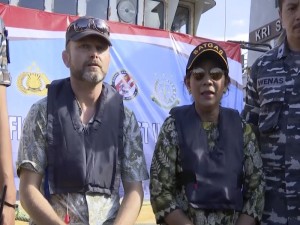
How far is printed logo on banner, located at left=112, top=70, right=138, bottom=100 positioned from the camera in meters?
6.07

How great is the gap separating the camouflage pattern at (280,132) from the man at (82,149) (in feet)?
2.14

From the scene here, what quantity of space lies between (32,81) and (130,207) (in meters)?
3.70

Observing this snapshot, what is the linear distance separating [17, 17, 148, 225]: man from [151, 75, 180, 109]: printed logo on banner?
408 centimetres

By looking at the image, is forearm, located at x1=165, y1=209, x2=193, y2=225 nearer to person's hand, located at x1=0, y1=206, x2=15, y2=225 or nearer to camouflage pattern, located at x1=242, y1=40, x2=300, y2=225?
camouflage pattern, located at x1=242, y1=40, x2=300, y2=225

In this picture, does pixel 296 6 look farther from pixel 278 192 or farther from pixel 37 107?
pixel 37 107

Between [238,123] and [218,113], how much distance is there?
0.12 metres

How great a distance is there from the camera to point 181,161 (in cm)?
227

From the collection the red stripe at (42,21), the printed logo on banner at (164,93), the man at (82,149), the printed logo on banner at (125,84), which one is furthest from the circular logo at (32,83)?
the man at (82,149)

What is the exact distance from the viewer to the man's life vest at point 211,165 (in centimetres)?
218

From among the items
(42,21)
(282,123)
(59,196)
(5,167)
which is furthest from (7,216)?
(42,21)

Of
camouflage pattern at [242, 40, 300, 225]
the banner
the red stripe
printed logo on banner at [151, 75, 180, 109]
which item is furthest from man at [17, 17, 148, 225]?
printed logo on banner at [151, 75, 180, 109]

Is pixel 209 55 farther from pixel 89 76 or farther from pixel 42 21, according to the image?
pixel 42 21

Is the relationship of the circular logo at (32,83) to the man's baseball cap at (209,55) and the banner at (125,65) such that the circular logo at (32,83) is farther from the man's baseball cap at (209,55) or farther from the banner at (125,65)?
the man's baseball cap at (209,55)

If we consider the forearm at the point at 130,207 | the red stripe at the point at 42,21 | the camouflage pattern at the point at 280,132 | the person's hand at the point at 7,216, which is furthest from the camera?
the red stripe at the point at 42,21
